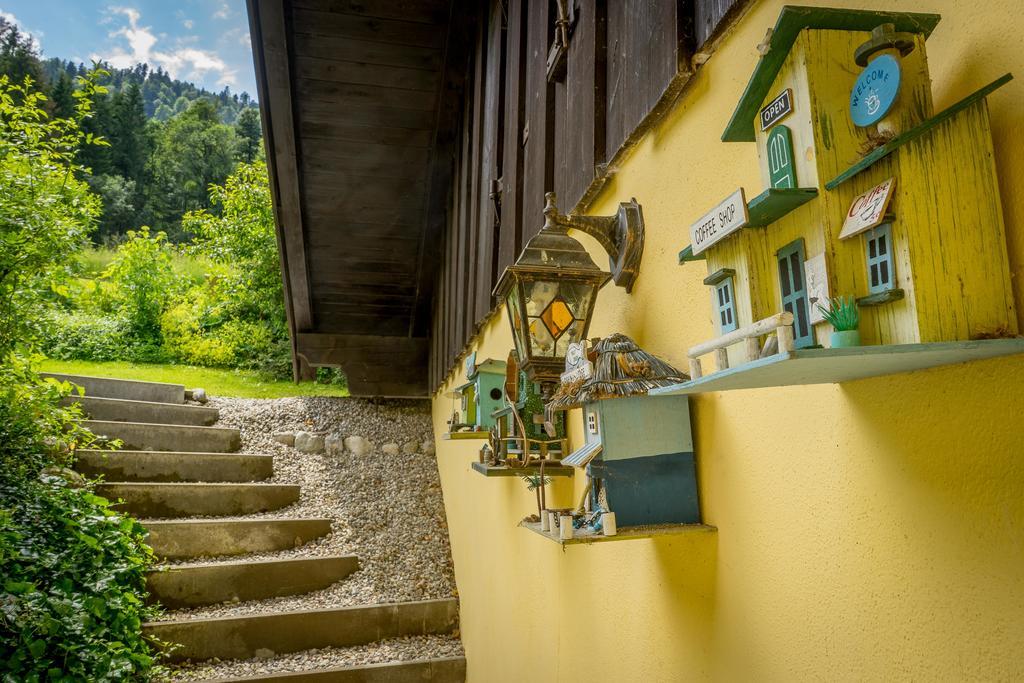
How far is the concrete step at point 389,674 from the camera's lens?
3783 millimetres

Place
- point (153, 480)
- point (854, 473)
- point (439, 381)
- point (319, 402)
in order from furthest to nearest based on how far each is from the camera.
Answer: point (319, 402) → point (439, 381) → point (153, 480) → point (854, 473)

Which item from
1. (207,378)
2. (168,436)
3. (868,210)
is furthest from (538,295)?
(207,378)

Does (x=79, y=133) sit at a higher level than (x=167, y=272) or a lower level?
lower

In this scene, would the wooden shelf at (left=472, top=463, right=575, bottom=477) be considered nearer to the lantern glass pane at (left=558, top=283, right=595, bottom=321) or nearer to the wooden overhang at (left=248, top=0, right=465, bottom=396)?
the lantern glass pane at (left=558, top=283, right=595, bottom=321)

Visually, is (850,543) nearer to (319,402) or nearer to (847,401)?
(847,401)

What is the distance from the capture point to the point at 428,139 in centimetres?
562

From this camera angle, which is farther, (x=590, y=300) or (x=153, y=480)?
(x=153, y=480)

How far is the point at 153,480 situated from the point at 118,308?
32.9 feet

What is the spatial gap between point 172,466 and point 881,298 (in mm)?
5967

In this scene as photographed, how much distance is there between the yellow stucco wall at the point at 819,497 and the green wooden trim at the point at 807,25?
6cm

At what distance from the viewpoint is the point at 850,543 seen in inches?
32.4

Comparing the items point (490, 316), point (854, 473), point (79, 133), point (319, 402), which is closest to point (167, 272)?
point (319, 402)

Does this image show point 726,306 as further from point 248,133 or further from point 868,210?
point 248,133

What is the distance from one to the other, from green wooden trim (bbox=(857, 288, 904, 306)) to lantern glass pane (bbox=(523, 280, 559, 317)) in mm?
991
